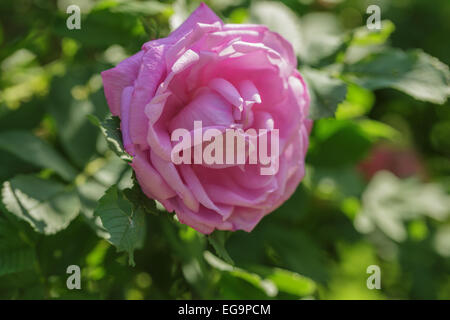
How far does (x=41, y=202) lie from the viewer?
0.70 metres

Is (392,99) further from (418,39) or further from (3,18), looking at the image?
(3,18)

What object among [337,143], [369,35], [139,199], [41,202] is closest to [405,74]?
[369,35]

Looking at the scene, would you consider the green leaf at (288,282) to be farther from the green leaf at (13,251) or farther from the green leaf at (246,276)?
the green leaf at (13,251)

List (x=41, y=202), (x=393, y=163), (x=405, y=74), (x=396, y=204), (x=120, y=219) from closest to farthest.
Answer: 1. (x=120, y=219)
2. (x=41, y=202)
3. (x=405, y=74)
4. (x=396, y=204)
5. (x=393, y=163)

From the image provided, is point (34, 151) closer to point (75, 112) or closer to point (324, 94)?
point (75, 112)

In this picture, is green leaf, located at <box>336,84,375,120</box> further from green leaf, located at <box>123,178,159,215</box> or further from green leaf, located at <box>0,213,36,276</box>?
green leaf, located at <box>0,213,36,276</box>

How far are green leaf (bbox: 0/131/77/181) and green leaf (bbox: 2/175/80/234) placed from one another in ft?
0.12

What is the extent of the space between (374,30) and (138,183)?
54cm

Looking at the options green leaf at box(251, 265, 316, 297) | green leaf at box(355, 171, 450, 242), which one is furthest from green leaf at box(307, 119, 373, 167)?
green leaf at box(251, 265, 316, 297)

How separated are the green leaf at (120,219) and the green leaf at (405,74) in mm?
445

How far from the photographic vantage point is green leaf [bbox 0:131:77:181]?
0.77m

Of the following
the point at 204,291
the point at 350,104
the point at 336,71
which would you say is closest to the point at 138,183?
the point at 204,291

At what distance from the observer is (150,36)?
0.68 metres

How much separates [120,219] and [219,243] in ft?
0.45
